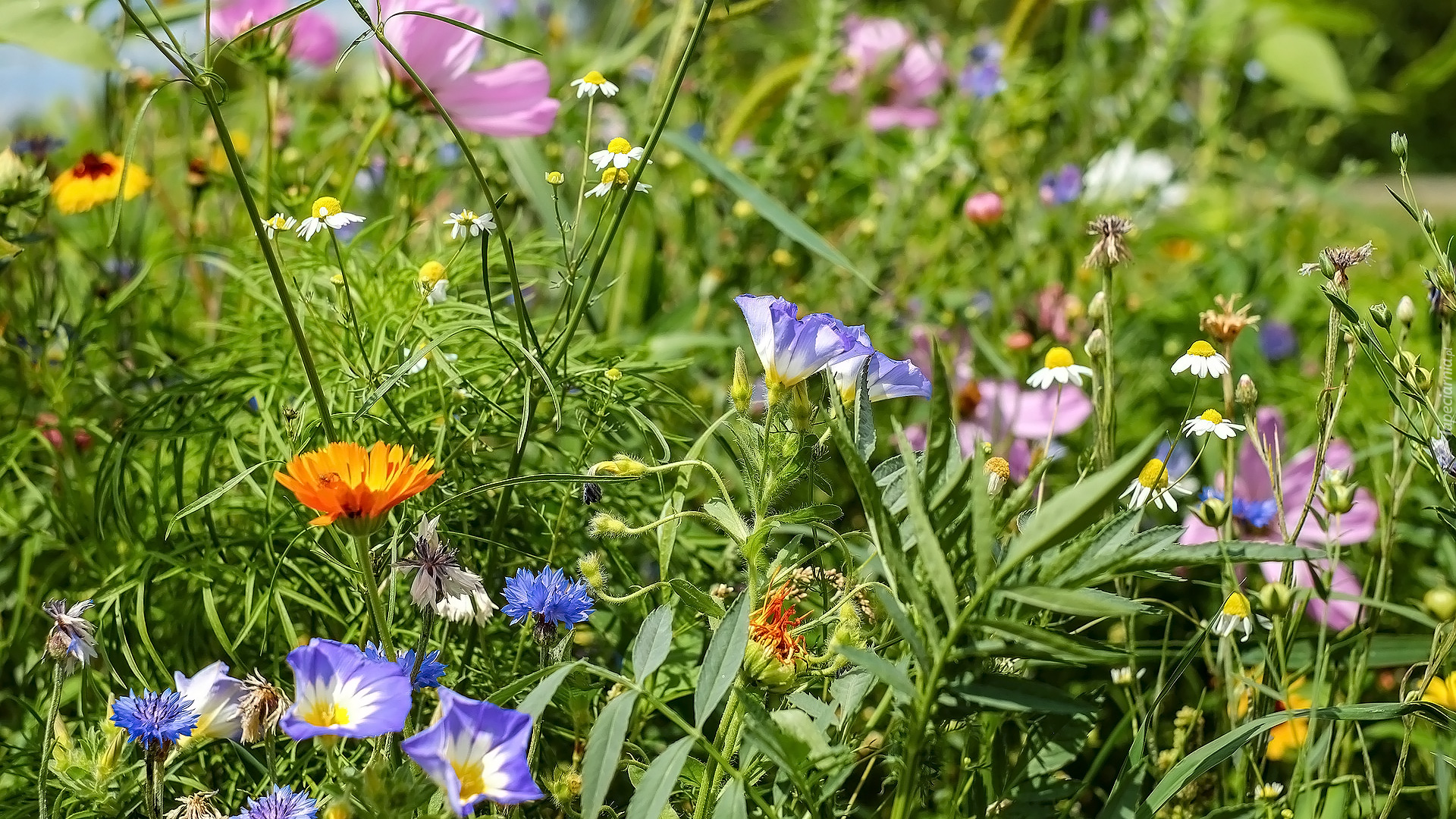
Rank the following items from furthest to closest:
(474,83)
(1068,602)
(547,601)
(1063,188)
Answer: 1. (1063,188)
2. (474,83)
3. (547,601)
4. (1068,602)

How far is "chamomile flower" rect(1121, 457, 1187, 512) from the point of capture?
0.54m

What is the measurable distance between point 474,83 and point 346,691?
449 mm

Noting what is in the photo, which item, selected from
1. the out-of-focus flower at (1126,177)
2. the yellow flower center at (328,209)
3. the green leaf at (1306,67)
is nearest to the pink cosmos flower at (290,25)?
the yellow flower center at (328,209)

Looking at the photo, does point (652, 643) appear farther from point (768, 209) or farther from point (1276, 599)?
point (768, 209)

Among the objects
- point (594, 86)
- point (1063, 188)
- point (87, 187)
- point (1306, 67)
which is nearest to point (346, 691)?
point (594, 86)

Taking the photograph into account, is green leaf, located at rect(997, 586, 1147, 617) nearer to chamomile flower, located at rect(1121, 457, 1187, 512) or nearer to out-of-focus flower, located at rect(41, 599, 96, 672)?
chamomile flower, located at rect(1121, 457, 1187, 512)

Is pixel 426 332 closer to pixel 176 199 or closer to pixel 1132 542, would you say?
pixel 1132 542

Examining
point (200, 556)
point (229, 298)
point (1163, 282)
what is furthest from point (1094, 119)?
point (200, 556)

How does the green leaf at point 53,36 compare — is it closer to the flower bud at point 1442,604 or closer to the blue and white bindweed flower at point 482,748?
the blue and white bindweed flower at point 482,748

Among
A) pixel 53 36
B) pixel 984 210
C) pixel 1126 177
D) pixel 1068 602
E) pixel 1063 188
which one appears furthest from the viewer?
pixel 1126 177

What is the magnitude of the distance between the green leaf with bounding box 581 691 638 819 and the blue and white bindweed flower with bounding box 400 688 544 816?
2 cm

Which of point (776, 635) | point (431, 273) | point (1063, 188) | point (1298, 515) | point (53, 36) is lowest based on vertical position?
point (1298, 515)

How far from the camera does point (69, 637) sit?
484 millimetres

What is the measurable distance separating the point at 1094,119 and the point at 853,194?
37 cm
